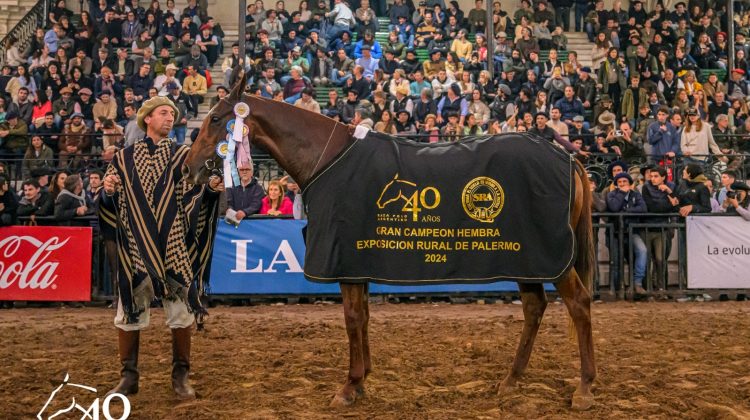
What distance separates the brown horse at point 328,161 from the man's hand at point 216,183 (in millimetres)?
48

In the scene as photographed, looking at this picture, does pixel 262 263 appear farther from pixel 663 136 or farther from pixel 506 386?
pixel 663 136

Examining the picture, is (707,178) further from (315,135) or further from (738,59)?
(315,135)

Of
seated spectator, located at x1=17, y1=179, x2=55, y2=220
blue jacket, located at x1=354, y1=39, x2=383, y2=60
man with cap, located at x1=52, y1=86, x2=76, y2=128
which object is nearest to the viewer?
seated spectator, located at x1=17, y1=179, x2=55, y2=220

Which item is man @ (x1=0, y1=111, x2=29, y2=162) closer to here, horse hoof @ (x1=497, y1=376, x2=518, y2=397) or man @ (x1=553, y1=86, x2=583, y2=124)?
man @ (x1=553, y1=86, x2=583, y2=124)

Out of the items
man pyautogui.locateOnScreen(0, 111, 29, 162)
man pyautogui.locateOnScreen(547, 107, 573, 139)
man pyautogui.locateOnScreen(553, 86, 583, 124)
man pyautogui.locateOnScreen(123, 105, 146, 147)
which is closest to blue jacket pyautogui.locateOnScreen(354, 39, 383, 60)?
man pyautogui.locateOnScreen(553, 86, 583, 124)

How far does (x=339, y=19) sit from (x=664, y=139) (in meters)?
A: 8.93

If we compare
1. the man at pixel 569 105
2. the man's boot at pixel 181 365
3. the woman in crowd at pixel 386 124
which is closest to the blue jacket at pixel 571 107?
the man at pixel 569 105

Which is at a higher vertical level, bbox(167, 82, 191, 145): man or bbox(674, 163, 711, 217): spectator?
bbox(167, 82, 191, 145): man

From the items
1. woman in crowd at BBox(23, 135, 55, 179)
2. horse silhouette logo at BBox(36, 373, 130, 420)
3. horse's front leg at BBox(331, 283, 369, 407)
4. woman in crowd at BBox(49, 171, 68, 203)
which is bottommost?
horse silhouette logo at BBox(36, 373, 130, 420)

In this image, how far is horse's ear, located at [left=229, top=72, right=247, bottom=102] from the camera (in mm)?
6473

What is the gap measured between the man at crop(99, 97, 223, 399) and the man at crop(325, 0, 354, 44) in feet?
49.2

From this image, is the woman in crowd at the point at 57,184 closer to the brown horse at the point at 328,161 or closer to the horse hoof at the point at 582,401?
the brown horse at the point at 328,161

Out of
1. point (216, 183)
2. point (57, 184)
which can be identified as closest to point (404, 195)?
point (216, 183)

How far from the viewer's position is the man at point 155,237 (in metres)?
6.40
